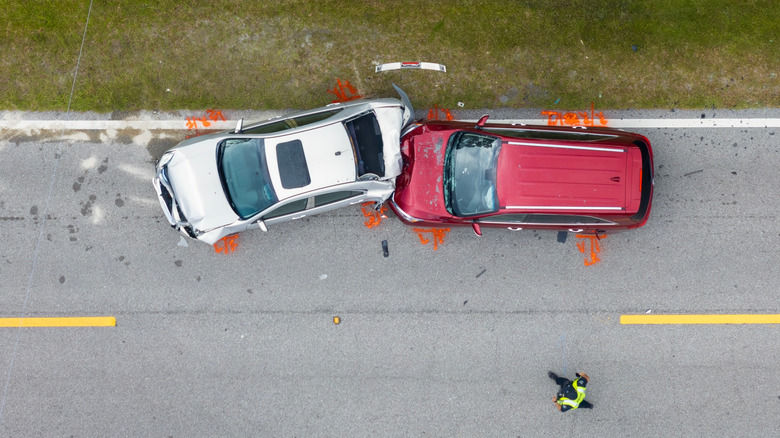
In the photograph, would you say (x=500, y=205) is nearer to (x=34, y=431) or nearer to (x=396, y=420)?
(x=396, y=420)

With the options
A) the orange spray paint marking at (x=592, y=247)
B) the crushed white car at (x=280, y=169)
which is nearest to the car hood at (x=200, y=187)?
the crushed white car at (x=280, y=169)

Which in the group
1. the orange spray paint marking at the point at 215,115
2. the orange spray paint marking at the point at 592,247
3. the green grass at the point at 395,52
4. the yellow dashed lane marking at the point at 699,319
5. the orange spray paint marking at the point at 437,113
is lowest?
the yellow dashed lane marking at the point at 699,319

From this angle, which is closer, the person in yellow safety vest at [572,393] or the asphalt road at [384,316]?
the person in yellow safety vest at [572,393]

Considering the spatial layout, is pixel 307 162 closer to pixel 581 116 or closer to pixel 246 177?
pixel 246 177

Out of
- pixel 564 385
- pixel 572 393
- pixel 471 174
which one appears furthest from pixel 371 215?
pixel 572 393

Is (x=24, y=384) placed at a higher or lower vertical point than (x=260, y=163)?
lower

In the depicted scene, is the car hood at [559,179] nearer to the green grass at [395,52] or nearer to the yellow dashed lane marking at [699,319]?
the green grass at [395,52]

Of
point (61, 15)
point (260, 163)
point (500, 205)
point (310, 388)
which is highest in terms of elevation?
point (61, 15)

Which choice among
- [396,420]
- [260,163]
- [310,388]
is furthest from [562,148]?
[310,388]
